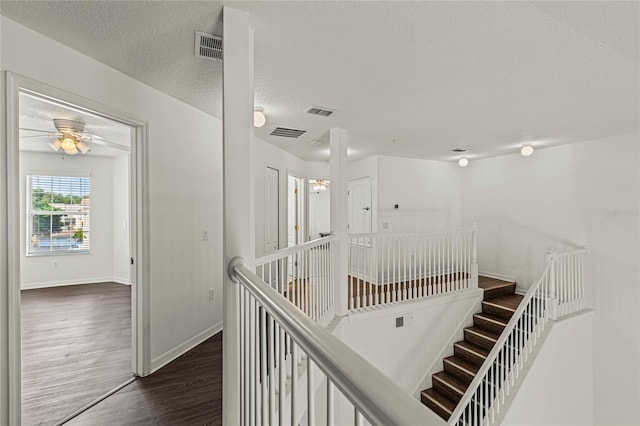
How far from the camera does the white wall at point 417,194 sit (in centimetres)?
549

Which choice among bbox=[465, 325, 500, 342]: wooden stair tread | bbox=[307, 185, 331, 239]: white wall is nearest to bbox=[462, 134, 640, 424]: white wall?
bbox=[465, 325, 500, 342]: wooden stair tread

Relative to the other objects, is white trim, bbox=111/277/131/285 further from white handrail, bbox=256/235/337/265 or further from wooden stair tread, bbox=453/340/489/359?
wooden stair tread, bbox=453/340/489/359

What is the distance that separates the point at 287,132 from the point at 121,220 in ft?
14.2

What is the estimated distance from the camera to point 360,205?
5.87 m

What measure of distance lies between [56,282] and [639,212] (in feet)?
30.7

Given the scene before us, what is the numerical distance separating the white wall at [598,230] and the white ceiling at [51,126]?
5.82m

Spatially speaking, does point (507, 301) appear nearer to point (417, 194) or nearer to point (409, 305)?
point (409, 305)

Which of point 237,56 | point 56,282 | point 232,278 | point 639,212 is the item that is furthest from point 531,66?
point 56,282

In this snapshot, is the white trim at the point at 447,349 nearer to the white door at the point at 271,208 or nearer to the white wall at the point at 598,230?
the white wall at the point at 598,230

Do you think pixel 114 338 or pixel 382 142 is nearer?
pixel 114 338

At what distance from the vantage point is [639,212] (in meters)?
3.85

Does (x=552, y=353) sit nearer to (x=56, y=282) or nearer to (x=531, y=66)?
(x=531, y=66)

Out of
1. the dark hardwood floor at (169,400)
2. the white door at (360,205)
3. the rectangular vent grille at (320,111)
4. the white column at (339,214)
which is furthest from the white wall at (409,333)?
the rectangular vent grille at (320,111)

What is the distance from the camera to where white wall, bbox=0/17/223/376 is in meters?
1.86
